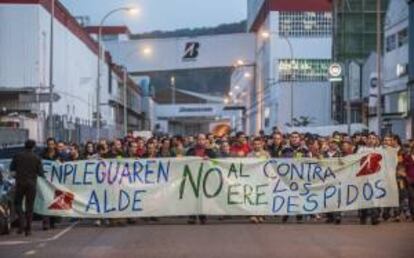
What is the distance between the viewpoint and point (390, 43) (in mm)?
59531

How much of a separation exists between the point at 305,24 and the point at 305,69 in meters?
3.80

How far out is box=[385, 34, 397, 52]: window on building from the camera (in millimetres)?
58356

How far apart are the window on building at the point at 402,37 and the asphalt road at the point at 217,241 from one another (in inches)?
1407

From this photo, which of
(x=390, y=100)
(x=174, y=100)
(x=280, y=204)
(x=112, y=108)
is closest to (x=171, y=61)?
(x=112, y=108)

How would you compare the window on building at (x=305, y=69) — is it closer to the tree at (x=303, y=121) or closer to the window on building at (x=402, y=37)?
the tree at (x=303, y=121)

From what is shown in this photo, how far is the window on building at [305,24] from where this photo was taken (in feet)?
283

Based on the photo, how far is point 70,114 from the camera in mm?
62812

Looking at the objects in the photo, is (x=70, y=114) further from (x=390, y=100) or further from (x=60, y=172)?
(x=60, y=172)

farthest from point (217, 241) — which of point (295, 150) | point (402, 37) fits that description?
point (402, 37)

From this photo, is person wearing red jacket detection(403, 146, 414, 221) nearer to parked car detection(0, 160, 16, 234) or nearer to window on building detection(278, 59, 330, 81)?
parked car detection(0, 160, 16, 234)

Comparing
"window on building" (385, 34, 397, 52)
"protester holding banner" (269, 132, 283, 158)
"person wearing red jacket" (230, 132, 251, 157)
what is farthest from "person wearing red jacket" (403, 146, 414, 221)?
"window on building" (385, 34, 397, 52)

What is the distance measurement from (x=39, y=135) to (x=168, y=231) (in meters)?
28.6

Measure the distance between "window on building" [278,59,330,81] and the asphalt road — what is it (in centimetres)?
6615

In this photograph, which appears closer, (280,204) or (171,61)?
(280,204)
